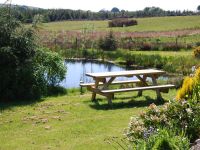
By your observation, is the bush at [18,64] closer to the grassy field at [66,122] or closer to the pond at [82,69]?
the grassy field at [66,122]

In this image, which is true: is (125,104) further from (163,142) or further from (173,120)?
(163,142)

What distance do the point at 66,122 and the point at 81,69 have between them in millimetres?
19310

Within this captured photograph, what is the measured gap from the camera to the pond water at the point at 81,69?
969 inches

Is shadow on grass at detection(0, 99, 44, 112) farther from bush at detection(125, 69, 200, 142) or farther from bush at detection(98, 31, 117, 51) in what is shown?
bush at detection(98, 31, 117, 51)

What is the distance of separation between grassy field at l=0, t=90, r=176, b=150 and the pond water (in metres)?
7.53

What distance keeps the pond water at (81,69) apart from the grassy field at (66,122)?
753 cm

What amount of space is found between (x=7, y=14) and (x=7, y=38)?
99 cm

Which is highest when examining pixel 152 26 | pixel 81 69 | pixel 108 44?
pixel 152 26

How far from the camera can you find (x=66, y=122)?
12.3m

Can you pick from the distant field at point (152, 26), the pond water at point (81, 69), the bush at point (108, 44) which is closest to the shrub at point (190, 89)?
Answer: the pond water at point (81, 69)

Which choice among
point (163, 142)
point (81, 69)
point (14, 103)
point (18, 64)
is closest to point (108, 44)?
point (81, 69)

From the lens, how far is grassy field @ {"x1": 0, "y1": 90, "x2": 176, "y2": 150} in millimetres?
10109

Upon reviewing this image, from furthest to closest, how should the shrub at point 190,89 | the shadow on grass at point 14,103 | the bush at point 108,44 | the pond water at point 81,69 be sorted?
the bush at point 108,44
the pond water at point 81,69
the shadow on grass at point 14,103
the shrub at point 190,89

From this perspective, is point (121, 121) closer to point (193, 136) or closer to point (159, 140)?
point (193, 136)
